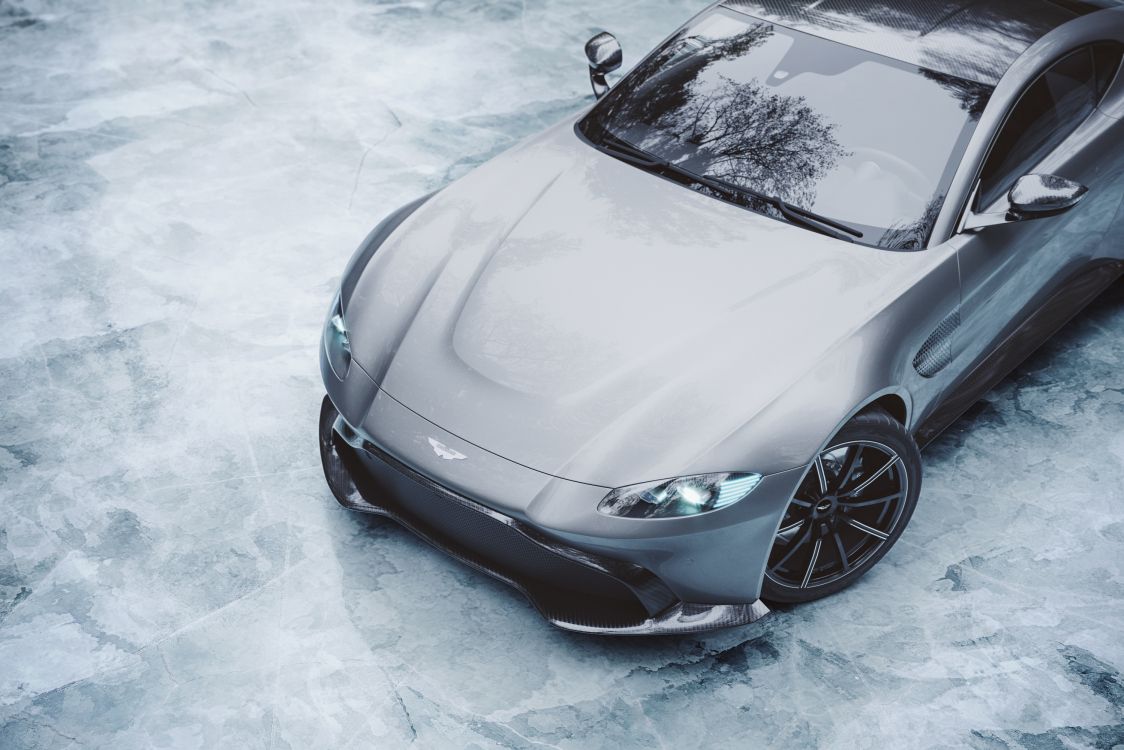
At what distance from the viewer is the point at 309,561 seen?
374 cm

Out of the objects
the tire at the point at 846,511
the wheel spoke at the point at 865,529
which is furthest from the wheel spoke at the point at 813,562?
the wheel spoke at the point at 865,529

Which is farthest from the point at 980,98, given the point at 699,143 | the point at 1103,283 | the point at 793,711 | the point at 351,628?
the point at 351,628

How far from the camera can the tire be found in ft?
10.8

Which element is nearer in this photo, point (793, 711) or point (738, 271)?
point (793, 711)

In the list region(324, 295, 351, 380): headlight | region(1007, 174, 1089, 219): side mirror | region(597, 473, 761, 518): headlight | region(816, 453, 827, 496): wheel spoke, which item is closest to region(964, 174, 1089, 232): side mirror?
region(1007, 174, 1089, 219): side mirror

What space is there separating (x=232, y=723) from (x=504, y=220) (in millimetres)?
1857

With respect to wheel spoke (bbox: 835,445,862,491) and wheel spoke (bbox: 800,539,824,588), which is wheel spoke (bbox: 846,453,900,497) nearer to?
wheel spoke (bbox: 835,445,862,491)

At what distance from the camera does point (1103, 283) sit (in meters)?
4.61

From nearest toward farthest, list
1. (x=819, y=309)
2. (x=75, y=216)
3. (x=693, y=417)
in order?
1. (x=693, y=417)
2. (x=819, y=309)
3. (x=75, y=216)

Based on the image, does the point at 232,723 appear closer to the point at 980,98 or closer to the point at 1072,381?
the point at 980,98

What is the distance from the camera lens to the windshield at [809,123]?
3637 millimetres

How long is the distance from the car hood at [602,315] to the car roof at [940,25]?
875mm

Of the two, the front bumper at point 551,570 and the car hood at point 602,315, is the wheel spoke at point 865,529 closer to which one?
the front bumper at point 551,570

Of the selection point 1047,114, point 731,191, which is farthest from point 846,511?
point 1047,114
